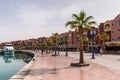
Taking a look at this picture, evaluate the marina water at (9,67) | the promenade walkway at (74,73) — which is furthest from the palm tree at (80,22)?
the marina water at (9,67)

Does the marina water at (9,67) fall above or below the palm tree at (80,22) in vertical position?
below

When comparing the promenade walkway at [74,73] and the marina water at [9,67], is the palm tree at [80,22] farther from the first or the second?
the marina water at [9,67]

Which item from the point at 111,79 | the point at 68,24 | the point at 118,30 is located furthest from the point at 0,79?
the point at 118,30

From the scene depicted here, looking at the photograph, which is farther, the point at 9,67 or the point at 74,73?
the point at 9,67

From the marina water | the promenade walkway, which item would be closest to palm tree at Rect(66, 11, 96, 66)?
the promenade walkway

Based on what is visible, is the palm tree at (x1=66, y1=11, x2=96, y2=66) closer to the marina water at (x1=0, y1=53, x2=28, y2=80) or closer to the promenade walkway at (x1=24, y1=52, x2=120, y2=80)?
the promenade walkway at (x1=24, y1=52, x2=120, y2=80)

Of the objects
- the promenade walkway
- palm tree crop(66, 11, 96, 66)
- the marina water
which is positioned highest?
palm tree crop(66, 11, 96, 66)

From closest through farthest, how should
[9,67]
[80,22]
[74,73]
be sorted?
[74,73], [80,22], [9,67]

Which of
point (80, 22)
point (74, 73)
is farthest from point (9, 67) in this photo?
point (74, 73)

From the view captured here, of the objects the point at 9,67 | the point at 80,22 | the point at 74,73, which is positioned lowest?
the point at 9,67

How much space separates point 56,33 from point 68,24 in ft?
114

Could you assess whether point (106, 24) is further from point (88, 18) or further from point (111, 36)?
point (88, 18)

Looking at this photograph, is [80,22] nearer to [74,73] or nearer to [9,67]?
[74,73]

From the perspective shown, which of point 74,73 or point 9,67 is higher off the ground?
point 74,73
